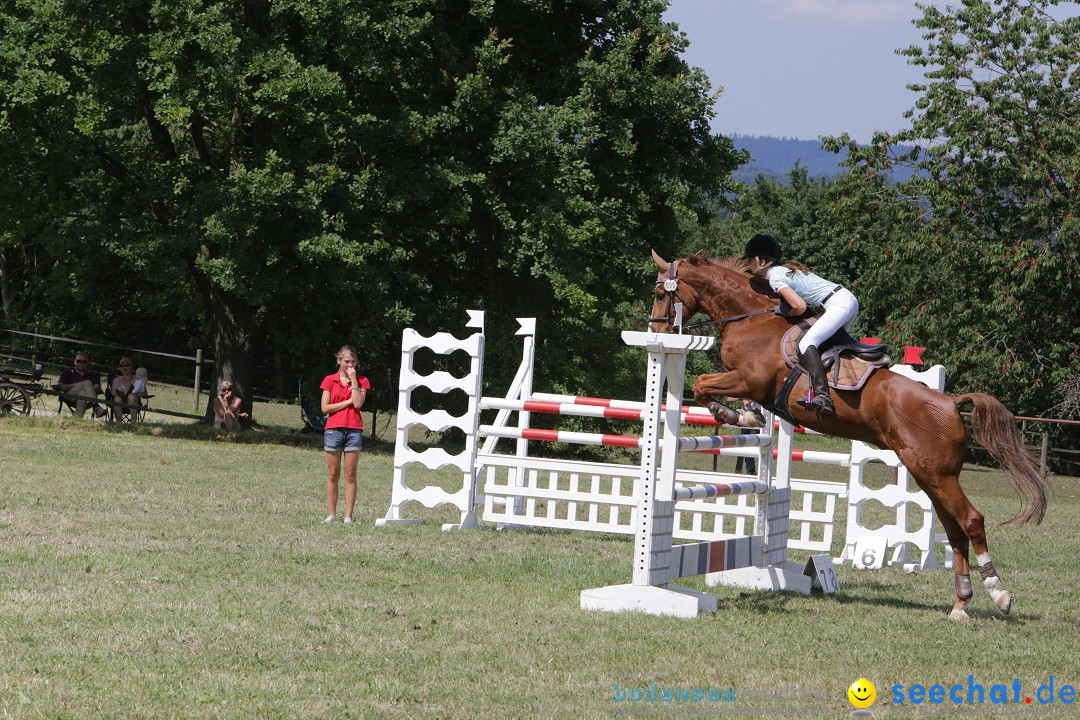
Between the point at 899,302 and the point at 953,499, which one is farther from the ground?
the point at 899,302

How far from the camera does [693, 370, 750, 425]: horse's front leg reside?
27.5 ft

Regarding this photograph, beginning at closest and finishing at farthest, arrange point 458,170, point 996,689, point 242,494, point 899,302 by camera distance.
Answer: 1. point 996,689
2. point 242,494
3. point 458,170
4. point 899,302

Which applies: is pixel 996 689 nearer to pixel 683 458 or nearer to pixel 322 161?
pixel 322 161

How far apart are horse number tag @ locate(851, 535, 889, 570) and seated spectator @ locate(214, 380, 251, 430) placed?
1510 cm

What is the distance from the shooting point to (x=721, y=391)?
8430 millimetres

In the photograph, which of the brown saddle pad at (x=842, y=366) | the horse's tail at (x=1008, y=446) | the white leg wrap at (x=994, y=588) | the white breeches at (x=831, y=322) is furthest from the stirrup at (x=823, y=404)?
the white leg wrap at (x=994, y=588)

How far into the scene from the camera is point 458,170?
22219mm

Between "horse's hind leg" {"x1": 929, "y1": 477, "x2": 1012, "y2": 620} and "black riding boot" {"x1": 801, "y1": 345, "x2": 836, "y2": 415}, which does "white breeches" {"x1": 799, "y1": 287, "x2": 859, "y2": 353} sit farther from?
"horse's hind leg" {"x1": 929, "y1": 477, "x2": 1012, "y2": 620}

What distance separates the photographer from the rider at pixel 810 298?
26.2ft

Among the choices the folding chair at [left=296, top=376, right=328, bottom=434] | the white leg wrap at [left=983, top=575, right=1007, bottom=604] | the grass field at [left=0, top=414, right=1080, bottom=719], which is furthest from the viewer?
the folding chair at [left=296, top=376, right=328, bottom=434]

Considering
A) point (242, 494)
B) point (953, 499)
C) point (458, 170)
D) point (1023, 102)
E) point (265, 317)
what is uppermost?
point (1023, 102)

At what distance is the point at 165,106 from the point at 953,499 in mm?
16224

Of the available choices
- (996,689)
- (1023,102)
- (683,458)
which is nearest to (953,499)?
(996,689)

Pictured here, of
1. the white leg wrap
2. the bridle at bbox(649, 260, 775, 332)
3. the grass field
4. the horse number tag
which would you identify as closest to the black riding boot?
the bridle at bbox(649, 260, 775, 332)
